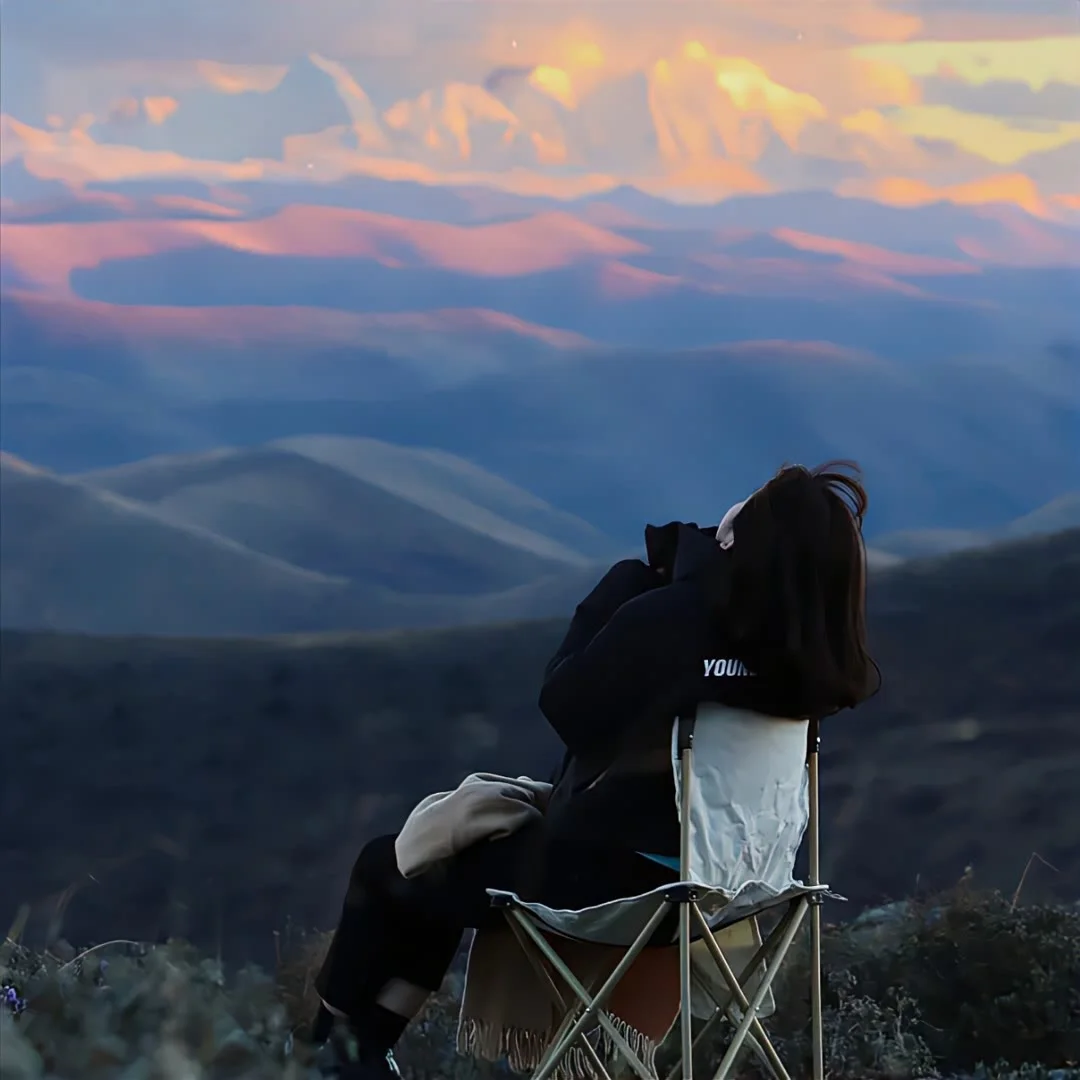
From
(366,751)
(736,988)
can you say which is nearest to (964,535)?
(366,751)

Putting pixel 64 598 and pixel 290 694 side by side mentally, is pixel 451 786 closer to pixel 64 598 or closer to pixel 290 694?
pixel 290 694

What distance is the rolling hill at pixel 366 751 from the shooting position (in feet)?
13.9

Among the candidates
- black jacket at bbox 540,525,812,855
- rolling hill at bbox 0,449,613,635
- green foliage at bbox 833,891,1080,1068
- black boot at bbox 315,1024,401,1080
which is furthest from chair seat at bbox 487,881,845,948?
rolling hill at bbox 0,449,613,635

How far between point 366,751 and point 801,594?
1734 mm


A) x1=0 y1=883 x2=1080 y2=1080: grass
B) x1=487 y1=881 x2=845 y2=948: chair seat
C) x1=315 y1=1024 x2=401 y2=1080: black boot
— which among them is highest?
x1=487 y1=881 x2=845 y2=948: chair seat

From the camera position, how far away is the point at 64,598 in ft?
14.3

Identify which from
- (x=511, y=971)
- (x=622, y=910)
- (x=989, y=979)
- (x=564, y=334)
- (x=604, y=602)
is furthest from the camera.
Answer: (x=564, y=334)

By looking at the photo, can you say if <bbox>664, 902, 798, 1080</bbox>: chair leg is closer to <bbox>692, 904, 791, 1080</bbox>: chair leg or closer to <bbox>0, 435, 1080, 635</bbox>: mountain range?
<bbox>692, 904, 791, 1080</bbox>: chair leg

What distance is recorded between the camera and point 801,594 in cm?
286

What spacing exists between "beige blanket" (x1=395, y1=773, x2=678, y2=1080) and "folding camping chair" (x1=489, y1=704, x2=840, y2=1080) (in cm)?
5

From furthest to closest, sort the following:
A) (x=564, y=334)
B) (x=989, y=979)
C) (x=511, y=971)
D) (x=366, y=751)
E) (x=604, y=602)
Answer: (x=564, y=334) < (x=366, y=751) < (x=989, y=979) < (x=511, y=971) < (x=604, y=602)

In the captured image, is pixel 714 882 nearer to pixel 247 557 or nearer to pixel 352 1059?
pixel 352 1059

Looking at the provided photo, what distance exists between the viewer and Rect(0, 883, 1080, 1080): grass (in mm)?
3891

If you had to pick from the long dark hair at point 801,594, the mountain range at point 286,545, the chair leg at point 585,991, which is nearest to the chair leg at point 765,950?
the chair leg at point 585,991
